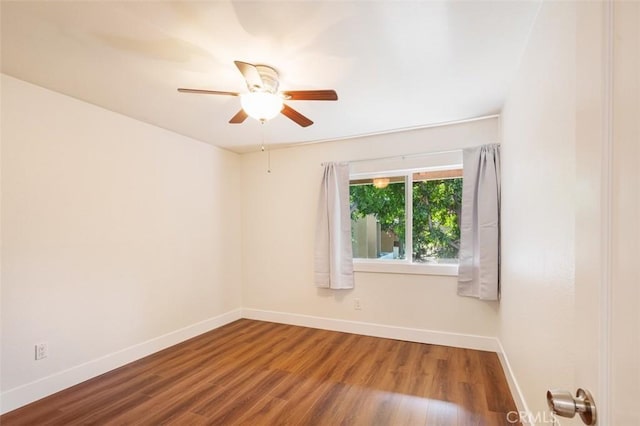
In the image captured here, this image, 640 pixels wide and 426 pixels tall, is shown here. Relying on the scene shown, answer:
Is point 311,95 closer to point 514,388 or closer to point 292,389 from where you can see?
point 292,389

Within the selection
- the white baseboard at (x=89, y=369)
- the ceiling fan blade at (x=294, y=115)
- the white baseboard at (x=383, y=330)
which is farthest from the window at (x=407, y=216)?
the white baseboard at (x=89, y=369)

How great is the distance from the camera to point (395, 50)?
1.82m

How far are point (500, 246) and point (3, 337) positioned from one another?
4048mm

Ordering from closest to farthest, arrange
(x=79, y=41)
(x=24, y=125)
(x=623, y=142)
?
(x=623, y=142)
(x=79, y=41)
(x=24, y=125)

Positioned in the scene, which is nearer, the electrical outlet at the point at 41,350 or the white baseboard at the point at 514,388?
the white baseboard at the point at 514,388

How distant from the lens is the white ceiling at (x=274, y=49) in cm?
150

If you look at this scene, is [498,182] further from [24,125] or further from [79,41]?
[24,125]

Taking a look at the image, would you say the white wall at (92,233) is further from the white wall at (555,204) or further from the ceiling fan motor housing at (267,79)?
the white wall at (555,204)

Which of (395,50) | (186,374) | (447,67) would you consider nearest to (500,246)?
(447,67)

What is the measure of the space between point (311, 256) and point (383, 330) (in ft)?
4.07

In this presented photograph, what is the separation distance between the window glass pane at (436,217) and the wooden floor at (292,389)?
100cm

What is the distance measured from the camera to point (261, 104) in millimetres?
1904

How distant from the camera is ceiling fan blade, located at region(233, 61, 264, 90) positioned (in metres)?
1.63

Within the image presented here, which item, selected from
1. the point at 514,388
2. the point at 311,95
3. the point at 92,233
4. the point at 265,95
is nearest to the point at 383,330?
the point at 514,388
